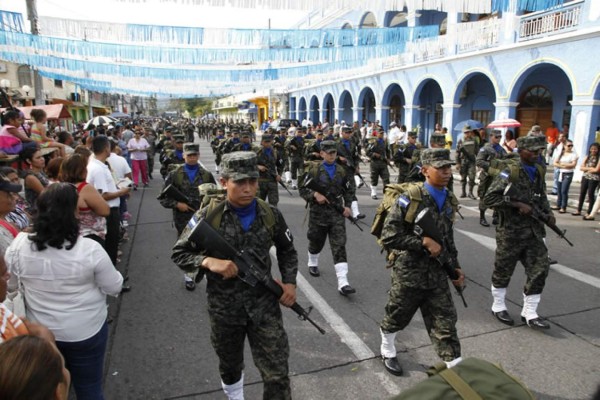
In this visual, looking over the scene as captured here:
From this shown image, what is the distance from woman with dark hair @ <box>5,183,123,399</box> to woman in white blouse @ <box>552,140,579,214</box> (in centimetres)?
965

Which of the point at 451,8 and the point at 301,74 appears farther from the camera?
the point at 301,74

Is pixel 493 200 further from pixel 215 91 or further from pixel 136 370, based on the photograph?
pixel 215 91

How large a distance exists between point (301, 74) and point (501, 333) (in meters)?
17.9

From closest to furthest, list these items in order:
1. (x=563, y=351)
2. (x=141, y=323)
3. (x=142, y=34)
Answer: (x=563, y=351)
(x=141, y=323)
(x=142, y=34)

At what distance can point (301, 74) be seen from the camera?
66.1 feet

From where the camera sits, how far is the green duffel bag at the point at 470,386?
3.25 ft

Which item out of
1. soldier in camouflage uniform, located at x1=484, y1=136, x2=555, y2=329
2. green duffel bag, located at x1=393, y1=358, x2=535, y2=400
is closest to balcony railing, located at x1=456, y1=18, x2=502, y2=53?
soldier in camouflage uniform, located at x1=484, y1=136, x2=555, y2=329

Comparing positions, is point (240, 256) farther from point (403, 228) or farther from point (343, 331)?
point (343, 331)

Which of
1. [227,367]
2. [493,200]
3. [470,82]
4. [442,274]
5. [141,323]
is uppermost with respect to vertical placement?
[470,82]

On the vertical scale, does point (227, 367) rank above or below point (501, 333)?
above

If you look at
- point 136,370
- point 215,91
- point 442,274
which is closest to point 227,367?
point 136,370

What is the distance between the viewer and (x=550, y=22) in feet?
43.4

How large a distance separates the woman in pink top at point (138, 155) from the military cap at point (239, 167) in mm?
10143

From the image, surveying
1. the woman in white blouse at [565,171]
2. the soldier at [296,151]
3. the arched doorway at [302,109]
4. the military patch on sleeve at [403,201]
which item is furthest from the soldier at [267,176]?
the arched doorway at [302,109]
